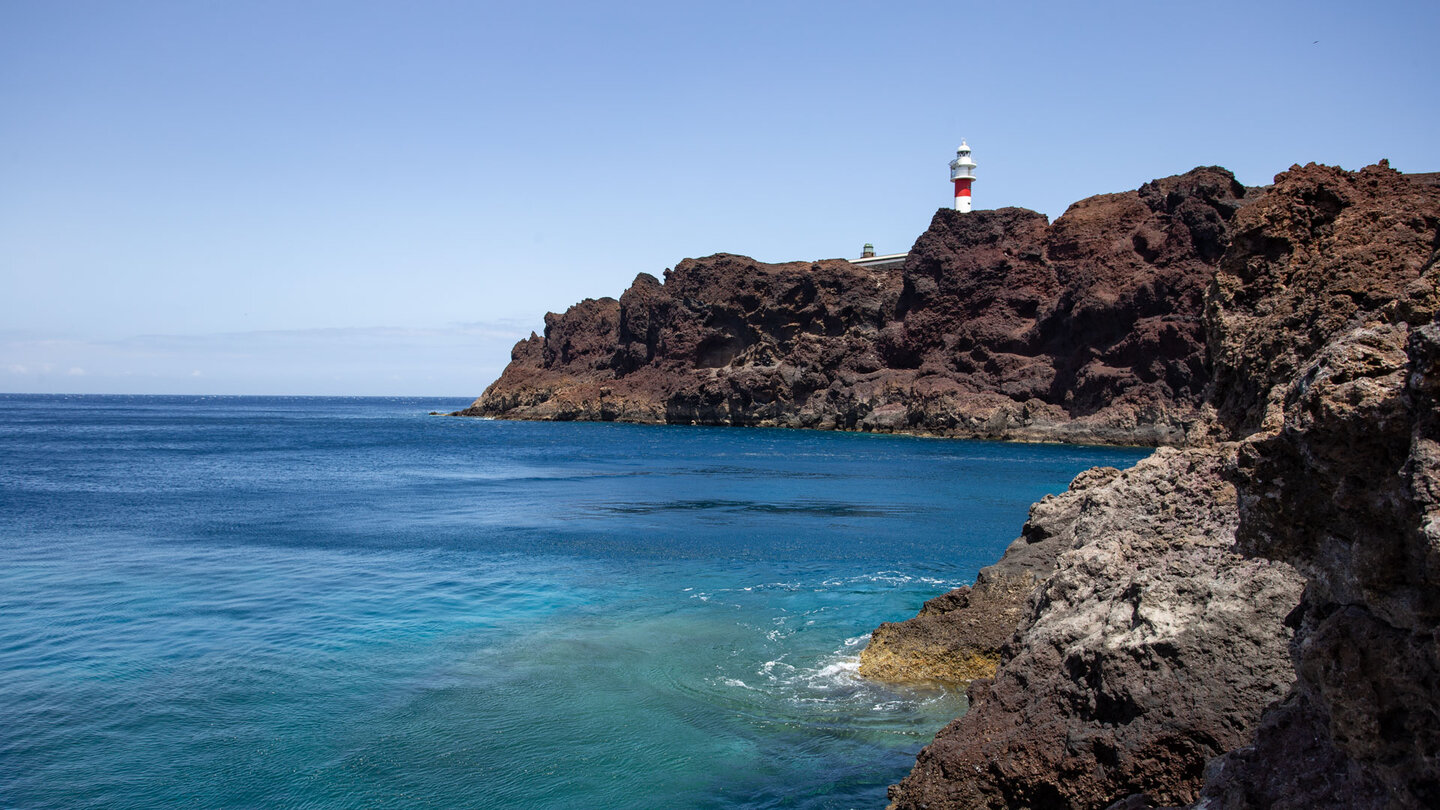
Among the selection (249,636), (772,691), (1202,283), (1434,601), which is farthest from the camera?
(1202,283)

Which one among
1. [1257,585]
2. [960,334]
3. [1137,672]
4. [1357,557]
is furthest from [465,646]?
[960,334]

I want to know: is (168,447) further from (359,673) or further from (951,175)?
(951,175)

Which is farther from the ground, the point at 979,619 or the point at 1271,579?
the point at 1271,579

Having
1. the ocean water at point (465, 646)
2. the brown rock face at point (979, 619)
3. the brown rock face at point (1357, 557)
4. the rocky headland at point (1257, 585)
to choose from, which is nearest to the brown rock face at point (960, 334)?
the ocean water at point (465, 646)

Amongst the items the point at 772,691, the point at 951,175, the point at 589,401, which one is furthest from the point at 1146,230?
the point at 772,691

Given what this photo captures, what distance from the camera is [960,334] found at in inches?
2766

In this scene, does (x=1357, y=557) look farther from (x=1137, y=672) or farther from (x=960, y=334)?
(x=960, y=334)

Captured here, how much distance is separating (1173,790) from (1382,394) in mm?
2866

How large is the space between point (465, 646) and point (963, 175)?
7930 cm

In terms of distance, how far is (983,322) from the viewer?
228 ft

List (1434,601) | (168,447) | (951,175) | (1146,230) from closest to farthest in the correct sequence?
1. (1434,601)
2. (168,447)
3. (1146,230)
4. (951,175)

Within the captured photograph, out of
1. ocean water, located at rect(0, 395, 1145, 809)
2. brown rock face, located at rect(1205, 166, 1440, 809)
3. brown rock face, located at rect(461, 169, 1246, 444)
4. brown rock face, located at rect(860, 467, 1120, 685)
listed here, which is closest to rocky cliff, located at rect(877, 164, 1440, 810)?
brown rock face, located at rect(1205, 166, 1440, 809)

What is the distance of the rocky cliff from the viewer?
2654mm

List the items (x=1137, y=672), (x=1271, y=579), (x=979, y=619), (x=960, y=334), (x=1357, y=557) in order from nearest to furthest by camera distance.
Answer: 1. (x=1357, y=557)
2. (x=1271, y=579)
3. (x=1137, y=672)
4. (x=979, y=619)
5. (x=960, y=334)
